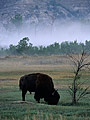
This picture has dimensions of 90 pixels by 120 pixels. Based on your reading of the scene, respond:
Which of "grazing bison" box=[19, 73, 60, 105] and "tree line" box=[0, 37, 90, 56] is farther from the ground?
"tree line" box=[0, 37, 90, 56]

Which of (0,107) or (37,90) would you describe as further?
(37,90)

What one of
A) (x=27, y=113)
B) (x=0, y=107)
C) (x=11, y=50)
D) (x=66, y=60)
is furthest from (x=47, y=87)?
(x=11, y=50)

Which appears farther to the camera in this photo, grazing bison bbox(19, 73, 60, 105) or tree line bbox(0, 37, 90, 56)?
tree line bbox(0, 37, 90, 56)

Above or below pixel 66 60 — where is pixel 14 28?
above

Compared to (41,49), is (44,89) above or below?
below

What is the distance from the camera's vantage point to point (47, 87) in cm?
2364

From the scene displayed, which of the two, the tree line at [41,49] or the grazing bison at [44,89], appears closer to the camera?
the grazing bison at [44,89]

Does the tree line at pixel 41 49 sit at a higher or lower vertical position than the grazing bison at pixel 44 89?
higher

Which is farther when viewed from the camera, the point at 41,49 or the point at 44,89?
the point at 41,49

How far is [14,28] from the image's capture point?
650 feet

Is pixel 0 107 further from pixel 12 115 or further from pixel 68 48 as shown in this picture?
pixel 68 48

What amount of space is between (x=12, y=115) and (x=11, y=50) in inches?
3651

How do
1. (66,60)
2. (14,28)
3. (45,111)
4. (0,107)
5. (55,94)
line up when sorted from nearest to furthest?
(45,111), (0,107), (55,94), (66,60), (14,28)

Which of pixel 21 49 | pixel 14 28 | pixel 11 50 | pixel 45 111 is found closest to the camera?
pixel 45 111
